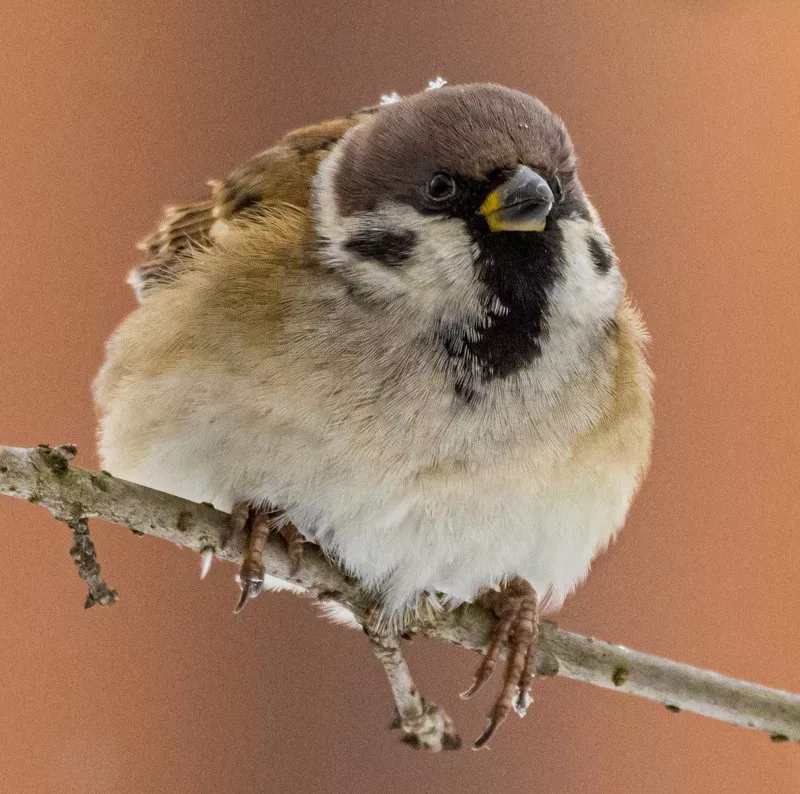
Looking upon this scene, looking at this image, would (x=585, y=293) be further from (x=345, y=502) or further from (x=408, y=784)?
(x=408, y=784)

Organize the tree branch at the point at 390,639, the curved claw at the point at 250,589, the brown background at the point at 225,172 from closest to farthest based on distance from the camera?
the tree branch at the point at 390,639 → the curved claw at the point at 250,589 → the brown background at the point at 225,172

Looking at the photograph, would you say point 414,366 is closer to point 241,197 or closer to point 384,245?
point 384,245

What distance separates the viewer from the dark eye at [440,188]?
1.17 meters

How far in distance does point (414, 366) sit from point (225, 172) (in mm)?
681

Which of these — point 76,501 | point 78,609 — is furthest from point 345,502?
point 78,609

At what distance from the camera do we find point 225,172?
1.74 m

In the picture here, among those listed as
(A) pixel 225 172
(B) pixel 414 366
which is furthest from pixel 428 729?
(A) pixel 225 172

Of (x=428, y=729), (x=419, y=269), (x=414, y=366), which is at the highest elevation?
(x=419, y=269)

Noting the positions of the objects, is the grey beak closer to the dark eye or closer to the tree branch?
the dark eye

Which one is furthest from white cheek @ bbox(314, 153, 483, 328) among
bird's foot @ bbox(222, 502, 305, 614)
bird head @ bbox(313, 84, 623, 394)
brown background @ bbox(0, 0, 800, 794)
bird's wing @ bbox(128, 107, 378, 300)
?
brown background @ bbox(0, 0, 800, 794)

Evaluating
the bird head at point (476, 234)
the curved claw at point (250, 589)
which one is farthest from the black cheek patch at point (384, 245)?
the curved claw at point (250, 589)

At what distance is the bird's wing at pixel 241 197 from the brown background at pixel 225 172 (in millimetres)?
189

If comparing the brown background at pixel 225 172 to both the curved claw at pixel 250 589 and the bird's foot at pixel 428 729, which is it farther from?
the curved claw at pixel 250 589

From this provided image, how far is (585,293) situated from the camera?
1.24m
